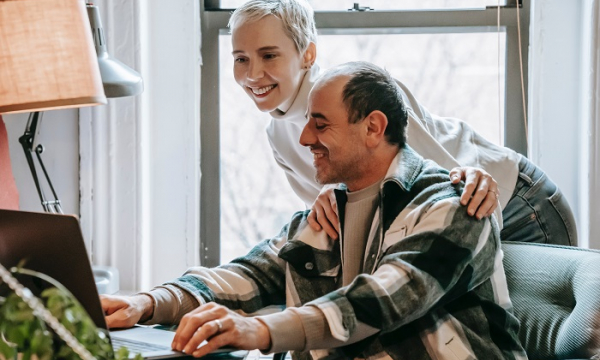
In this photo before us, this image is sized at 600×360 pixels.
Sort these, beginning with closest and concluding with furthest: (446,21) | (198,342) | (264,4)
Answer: (198,342)
(264,4)
(446,21)

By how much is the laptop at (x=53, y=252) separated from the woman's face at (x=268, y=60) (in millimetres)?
989

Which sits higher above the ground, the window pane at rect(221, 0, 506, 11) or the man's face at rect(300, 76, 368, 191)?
the window pane at rect(221, 0, 506, 11)

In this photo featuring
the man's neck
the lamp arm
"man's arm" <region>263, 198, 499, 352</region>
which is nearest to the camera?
"man's arm" <region>263, 198, 499, 352</region>

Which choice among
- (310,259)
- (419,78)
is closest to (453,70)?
(419,78)

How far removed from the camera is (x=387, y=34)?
108 inches

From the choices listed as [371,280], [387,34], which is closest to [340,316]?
[371,280]

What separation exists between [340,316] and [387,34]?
5.19 ft

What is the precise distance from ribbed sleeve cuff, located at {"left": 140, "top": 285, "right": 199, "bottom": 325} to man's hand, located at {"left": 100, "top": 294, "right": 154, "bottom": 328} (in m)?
0.02

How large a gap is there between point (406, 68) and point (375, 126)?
3.75ft

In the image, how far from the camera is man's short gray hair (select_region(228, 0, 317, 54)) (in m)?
2.12

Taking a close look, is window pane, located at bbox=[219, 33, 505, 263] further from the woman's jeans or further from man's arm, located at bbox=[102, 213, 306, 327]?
man's arm, located at bbox=[102, 213, 306, 327]

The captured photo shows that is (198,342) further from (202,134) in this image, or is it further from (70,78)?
(202,134)

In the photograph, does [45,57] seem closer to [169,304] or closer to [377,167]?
[169,304]

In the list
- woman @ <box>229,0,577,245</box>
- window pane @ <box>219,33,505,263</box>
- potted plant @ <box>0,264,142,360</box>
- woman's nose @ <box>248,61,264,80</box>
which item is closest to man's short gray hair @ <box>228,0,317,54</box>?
woman @ <box>229,0,577,245</box>
